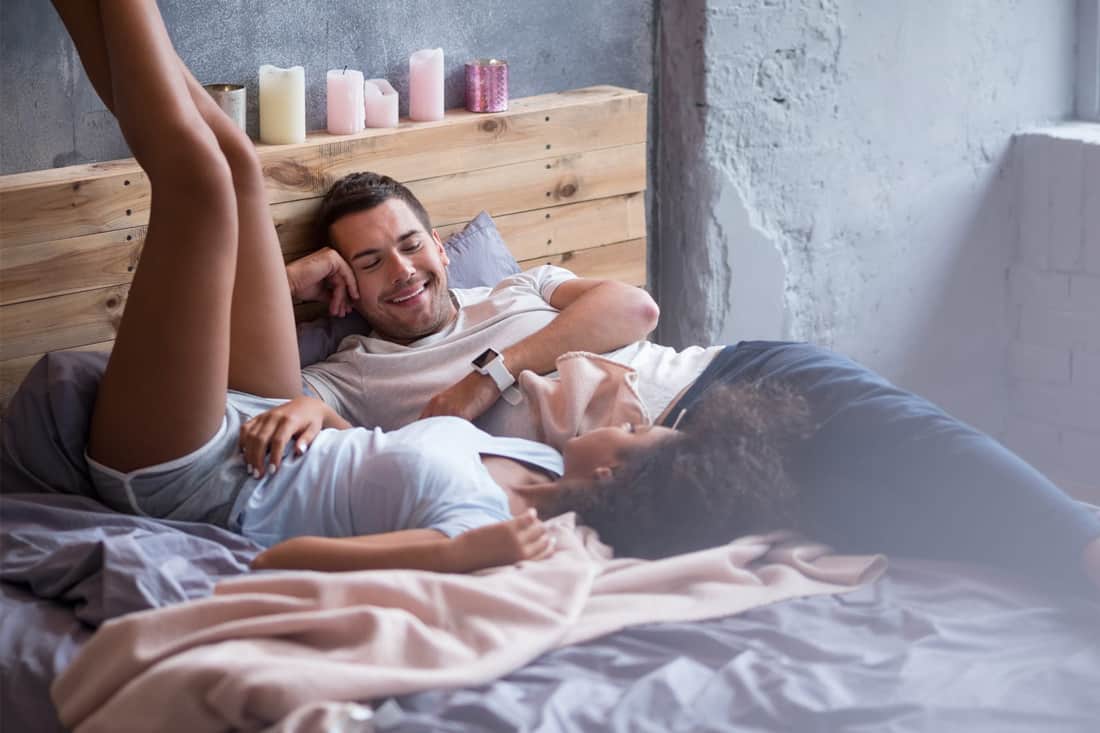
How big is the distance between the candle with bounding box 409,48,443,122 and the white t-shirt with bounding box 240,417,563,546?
855 mm

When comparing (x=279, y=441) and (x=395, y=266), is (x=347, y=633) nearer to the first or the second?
(x=279, y=441)

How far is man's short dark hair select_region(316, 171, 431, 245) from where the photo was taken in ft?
7.90

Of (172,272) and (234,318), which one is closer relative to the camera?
(172,272)

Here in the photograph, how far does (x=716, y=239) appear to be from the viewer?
3109mm

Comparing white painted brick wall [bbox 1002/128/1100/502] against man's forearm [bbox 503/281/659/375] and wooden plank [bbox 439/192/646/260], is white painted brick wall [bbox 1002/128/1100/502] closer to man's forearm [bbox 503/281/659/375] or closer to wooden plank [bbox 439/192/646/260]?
wooden plank [bbox 439/192/646/260]

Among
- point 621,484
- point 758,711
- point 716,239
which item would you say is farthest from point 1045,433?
point 758,711

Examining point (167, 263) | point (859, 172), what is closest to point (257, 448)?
point (167, 263)

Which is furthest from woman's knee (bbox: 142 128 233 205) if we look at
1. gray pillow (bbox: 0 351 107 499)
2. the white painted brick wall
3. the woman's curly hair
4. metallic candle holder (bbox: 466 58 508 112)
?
the white painted brick wall

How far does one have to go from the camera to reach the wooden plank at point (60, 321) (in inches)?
86.4

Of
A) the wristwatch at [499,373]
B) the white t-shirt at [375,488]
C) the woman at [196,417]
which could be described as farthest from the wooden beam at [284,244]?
the white t-shirt at [375,488]

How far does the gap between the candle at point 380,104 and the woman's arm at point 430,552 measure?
1.13 meters

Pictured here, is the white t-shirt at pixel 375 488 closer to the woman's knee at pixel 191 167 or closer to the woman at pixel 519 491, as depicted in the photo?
the woman at pixel 519 491

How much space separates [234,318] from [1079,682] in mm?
1339

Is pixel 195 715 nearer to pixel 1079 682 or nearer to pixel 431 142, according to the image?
pixel 1079 682
